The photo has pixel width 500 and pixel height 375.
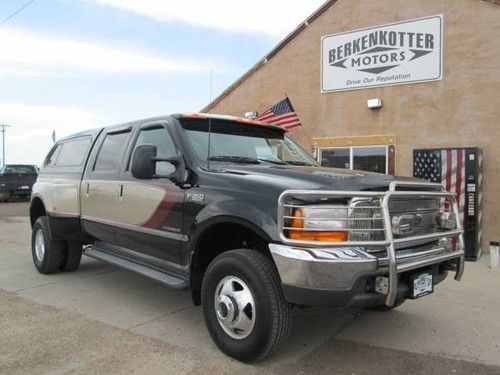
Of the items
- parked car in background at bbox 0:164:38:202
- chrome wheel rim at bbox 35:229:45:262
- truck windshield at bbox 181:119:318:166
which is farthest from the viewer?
parked car in background at bbox 0:164:38:202

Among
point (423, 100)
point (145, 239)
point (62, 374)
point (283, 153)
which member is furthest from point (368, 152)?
point (62, 374)

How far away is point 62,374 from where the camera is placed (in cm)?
379

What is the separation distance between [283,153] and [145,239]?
1.70 meters

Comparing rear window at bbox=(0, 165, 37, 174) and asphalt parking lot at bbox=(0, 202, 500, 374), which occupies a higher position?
rear window at bbox=(0, 165, 37, 174)

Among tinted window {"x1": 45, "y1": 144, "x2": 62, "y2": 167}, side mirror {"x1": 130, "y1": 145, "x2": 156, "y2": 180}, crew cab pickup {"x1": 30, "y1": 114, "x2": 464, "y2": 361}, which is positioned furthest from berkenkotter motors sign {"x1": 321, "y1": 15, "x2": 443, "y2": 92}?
side mirror {"x1": 130, "y1": 145, "x2": 156, "y2": 180}

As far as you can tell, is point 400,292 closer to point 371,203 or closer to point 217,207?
point 371,203

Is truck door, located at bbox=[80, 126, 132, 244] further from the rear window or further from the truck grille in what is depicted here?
the rear window

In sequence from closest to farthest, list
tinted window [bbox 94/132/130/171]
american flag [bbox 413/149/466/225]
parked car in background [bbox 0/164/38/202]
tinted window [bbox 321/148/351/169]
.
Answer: tinted window [bbox 94/132/130/171] < american flag [bbox 413/149/466/225] < tinted window [bbox 321/148/351/169] < parked car in background [bbox 0/164/38/202]

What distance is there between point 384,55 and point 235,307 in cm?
814

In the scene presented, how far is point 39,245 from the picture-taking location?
7379 mm

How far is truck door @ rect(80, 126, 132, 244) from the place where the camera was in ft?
18.6

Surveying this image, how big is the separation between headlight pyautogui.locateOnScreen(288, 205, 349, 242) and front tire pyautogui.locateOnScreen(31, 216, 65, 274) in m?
4.56

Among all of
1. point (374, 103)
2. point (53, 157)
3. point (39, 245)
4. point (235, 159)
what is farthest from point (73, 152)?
point (374, 103)

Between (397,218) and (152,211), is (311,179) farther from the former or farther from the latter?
(152,211)
